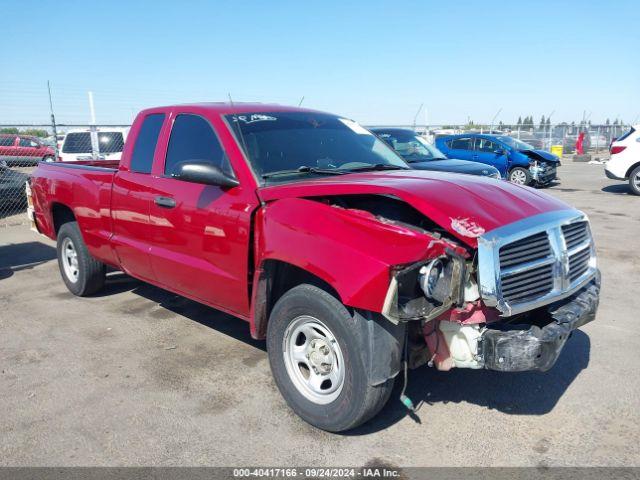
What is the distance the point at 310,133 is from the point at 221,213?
3.55 ft

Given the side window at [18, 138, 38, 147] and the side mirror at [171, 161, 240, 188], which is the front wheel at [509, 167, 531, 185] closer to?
the side mirror at [171, 161, 240, 188]

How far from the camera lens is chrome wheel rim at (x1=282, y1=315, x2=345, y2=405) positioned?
3320 mm

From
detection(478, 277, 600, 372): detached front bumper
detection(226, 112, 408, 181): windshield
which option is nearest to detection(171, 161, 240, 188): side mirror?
detection(226, 112, 408, 181): windshield

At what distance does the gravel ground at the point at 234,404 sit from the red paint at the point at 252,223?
1.91 ft

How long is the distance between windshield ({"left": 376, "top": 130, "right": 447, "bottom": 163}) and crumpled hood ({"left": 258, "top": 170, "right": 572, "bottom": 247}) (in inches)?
240

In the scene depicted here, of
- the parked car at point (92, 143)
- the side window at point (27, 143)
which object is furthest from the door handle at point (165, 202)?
the side window at point (27, 143)

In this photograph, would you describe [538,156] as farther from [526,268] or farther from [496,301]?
[496,301]

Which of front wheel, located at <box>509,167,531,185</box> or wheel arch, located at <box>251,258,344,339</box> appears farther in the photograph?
front wheel, located at <box>509,167,531,185</box>

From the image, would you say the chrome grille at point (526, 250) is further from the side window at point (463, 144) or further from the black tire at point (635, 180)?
the side window at point (463, 144)

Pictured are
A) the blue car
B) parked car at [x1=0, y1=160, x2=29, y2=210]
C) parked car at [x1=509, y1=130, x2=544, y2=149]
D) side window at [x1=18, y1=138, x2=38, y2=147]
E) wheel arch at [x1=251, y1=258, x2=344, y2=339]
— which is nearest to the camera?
wheel arch at [x1=251, y1=258, x2=344, y2=339]

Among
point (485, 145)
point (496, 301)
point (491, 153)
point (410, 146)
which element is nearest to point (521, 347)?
A: point (496, 301)

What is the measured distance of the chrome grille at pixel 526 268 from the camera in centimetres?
299

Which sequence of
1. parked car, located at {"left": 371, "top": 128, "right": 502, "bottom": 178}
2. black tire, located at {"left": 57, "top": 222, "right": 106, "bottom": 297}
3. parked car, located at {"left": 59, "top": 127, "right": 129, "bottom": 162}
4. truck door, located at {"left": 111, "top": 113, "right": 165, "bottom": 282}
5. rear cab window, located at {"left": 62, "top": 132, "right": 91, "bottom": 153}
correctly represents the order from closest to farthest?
truck door, located at {"left": 111, "top": 113, "right": 165, "bottom": 282}
black tire, located at {"left": 57, "top": 222, "right": 106, "bottom": 297}
parked car, located at {"left": 371, "top": 128, "right": 502, "bottom": 178}
parked car, located at {"left": 59, "top": 127, "right": 129, "bottom": 162}
rear cab window, located at {"left": 62, "top": 132, "right": 91, "bottom": 153}

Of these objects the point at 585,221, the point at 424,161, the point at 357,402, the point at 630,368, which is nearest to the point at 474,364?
the point at 357,402
